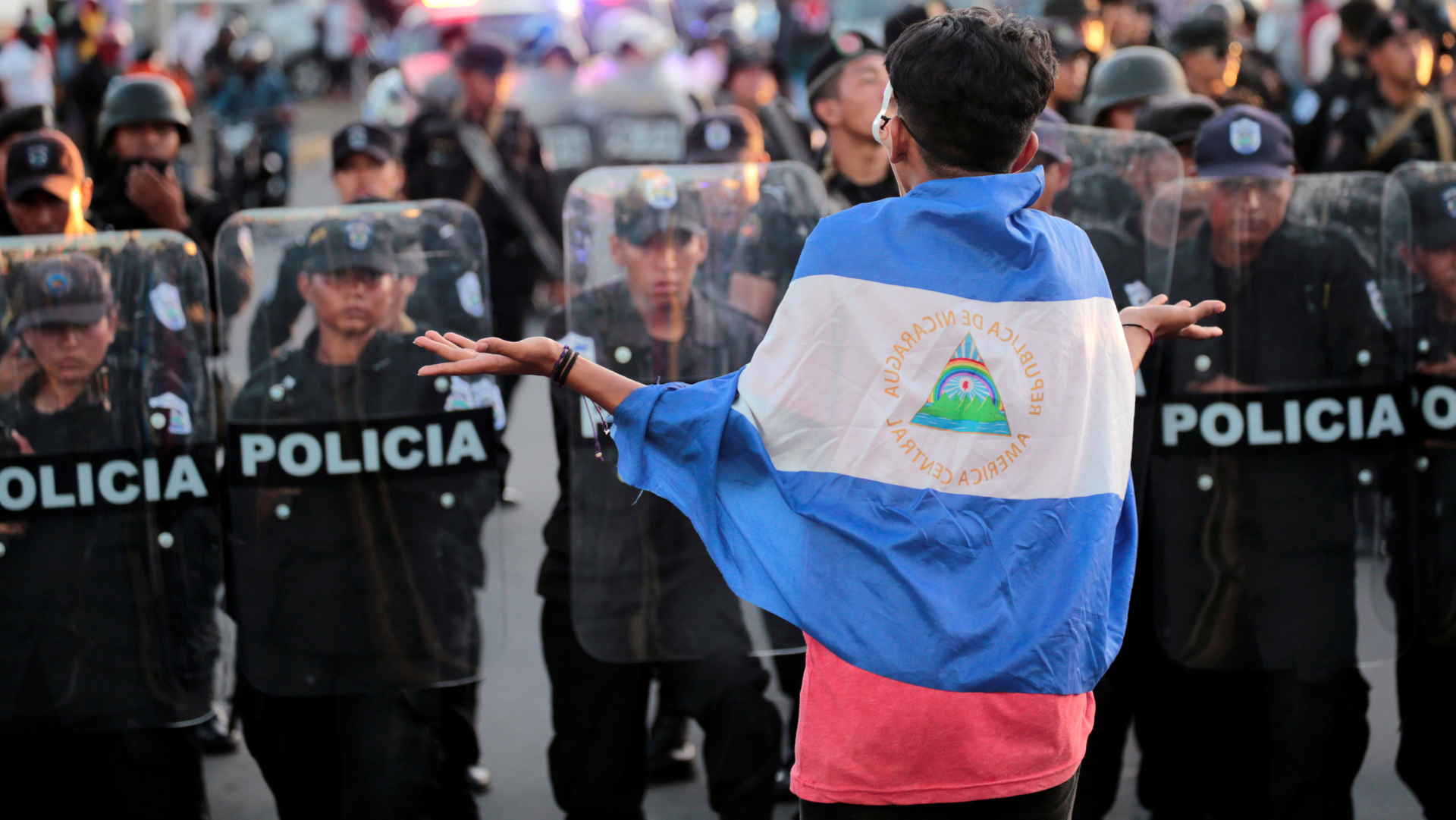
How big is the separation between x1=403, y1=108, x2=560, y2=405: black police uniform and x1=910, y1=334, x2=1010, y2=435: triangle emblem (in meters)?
5.26

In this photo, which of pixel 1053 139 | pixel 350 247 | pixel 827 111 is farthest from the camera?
pixel 827 111

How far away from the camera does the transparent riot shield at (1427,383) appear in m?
3.39

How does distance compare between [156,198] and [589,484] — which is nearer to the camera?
[589,484]

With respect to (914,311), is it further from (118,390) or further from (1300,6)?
A: (1300,6)

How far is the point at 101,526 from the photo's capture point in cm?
331

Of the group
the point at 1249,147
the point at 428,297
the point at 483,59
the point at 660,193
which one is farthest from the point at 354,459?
the point at 483,59

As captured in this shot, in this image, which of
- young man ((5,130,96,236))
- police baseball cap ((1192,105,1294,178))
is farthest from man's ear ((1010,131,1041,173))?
young man ((5,130,96,236))

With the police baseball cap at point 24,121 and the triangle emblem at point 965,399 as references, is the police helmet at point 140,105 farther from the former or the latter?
the triangle emblem at point 965,399

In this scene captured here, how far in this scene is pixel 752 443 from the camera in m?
2.04

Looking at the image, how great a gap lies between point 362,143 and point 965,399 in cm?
350

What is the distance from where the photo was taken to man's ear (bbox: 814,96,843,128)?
15.3 feet

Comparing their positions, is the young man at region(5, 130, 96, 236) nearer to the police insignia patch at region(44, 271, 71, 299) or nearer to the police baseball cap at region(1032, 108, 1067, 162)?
the police insignia patch at region(44, 271, 71, 299)

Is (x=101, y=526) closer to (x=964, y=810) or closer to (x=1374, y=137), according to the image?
(x=964, y=810)

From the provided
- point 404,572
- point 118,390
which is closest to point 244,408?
point 118,390
